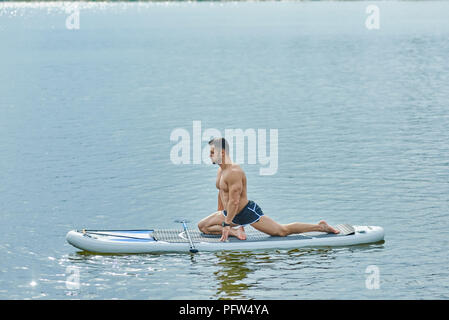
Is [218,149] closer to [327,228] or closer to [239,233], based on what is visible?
[239,233]

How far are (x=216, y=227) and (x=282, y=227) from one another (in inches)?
67.1

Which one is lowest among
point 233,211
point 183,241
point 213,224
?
point 183,241

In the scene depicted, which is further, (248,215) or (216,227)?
(216,227)

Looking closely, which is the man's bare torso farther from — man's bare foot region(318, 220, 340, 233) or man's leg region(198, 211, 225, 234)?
man's bare foot region(318, 220, 340, 233)

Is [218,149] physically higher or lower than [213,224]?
higher

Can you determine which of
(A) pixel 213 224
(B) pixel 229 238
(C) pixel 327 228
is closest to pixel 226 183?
(A) pixel 213 224

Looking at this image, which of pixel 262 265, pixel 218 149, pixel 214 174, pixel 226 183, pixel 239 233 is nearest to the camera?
pixel 218 149

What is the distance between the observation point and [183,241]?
2027 centimetres

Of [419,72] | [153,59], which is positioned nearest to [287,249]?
[419,72]

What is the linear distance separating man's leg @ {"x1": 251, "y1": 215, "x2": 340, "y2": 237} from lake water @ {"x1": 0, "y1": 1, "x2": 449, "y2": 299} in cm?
52

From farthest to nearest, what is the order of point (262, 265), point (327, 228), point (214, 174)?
point (214, 174) < point (327, 228) < point (262, 265)

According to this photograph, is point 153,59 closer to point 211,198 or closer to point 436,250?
point 211,198

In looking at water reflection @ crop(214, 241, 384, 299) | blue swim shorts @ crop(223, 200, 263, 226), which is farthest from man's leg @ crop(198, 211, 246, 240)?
water reflection @ crop(214, 241, 384, 299)

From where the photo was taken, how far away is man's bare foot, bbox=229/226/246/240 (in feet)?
66.2
